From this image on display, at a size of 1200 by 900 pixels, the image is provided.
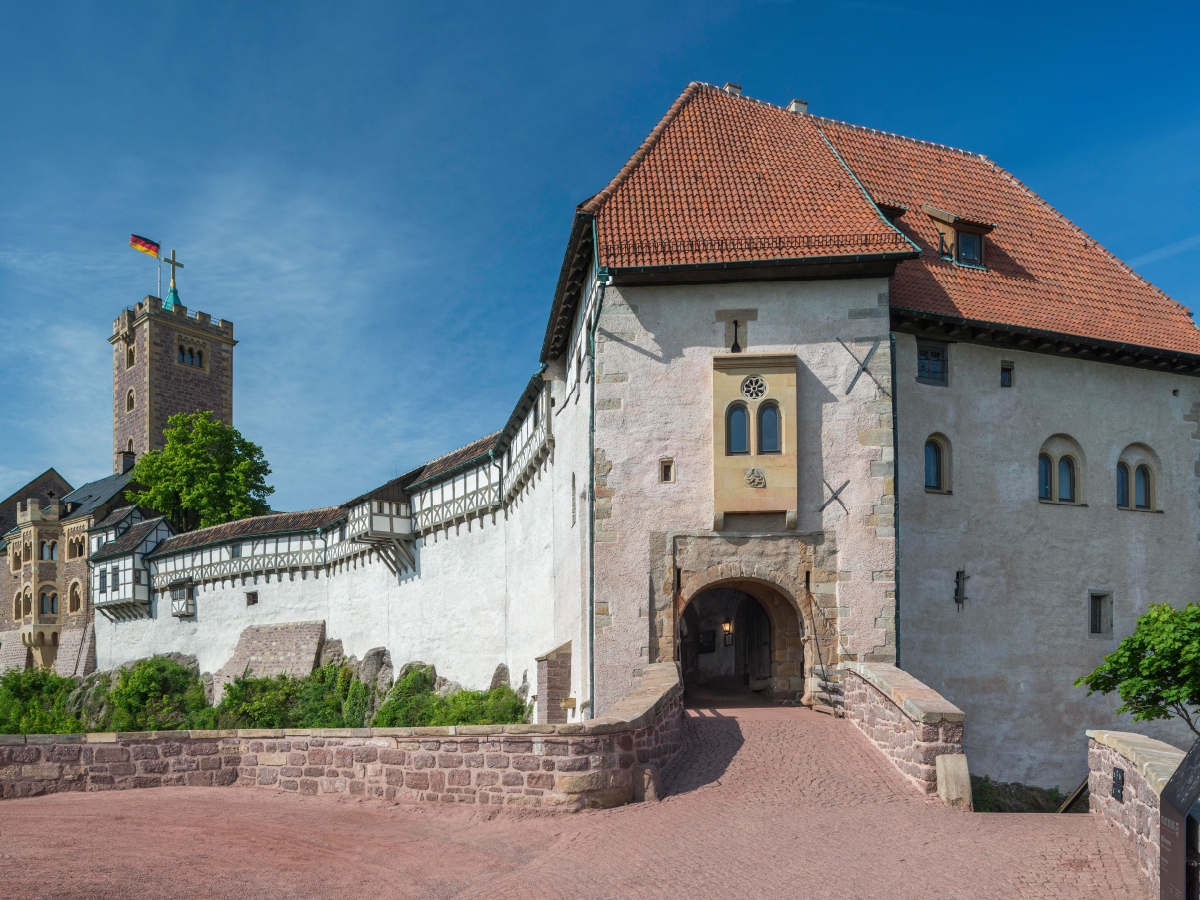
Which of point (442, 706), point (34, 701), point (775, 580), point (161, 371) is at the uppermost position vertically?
point (161, 371)

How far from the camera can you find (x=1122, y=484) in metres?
19.7

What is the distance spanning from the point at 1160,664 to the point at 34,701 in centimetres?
4576

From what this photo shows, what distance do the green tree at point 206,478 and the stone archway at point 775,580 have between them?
37.7m

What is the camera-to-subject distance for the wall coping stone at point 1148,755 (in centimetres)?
778

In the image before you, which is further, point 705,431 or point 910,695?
point 705,431

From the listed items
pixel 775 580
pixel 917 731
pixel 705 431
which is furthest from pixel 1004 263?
pixel 917 731

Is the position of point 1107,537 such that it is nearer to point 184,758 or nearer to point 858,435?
point 858,435

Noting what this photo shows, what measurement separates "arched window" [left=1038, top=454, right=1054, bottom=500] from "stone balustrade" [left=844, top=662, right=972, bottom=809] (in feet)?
25.3

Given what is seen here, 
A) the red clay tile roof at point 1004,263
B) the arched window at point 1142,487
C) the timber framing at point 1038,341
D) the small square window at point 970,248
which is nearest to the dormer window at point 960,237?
the small square window at point 970,248

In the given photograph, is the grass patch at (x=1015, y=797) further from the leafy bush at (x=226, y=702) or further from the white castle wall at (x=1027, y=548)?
the leafy bush at (x=226, y=702)

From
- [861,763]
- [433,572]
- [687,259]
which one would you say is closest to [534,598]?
[433,572]

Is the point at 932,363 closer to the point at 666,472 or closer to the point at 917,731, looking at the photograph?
the point at 666,472

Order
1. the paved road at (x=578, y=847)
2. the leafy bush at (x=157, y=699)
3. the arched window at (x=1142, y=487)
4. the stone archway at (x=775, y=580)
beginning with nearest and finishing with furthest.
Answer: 1. the paved road at (x=578, y=847)
2. the stone archway at (x=775, y=580)
3. the arched window at (x=1142, y=487)
4. the leafy bush at (x=157, y=699)

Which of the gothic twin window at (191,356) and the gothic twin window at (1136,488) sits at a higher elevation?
the gothic twin window at (191,356)
